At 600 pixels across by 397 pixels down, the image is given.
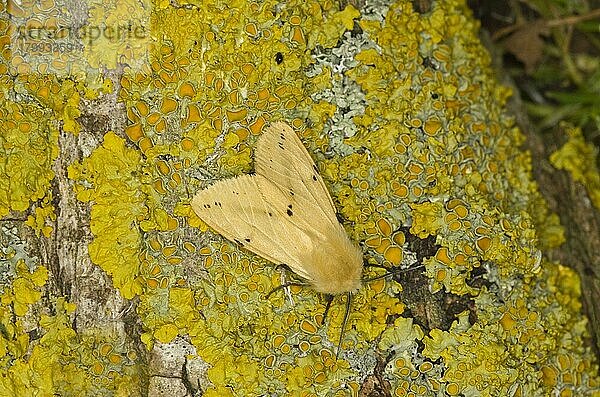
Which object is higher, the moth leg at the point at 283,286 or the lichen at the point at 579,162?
the lichen at the point at 579,162

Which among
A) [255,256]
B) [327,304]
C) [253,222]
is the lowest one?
[327,304]

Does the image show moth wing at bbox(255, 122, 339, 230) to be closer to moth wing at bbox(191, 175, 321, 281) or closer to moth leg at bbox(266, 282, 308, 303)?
moth wing at bbox(191, 175, 321, 281)

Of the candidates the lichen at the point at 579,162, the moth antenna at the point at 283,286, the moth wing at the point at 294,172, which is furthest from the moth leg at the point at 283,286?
the lichen at the point at 579,162

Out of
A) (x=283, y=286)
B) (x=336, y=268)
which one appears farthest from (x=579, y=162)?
(x=283, y=286)

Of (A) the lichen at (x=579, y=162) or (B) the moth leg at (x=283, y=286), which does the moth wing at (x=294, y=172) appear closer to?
(B) the moth leg at (x=283, y=286)

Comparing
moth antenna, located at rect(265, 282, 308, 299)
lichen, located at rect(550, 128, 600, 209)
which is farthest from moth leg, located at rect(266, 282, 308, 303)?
lichen, located at rect(550, 128, 600, 209)

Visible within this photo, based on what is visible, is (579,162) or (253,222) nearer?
(253,222)

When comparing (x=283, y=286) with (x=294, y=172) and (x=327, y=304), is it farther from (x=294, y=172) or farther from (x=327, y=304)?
(x=294, y=172)

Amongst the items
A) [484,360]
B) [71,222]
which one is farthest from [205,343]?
[484,360]
